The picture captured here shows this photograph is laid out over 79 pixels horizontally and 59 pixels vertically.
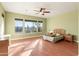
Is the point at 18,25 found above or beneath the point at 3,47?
above

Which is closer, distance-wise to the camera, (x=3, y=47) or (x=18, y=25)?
(x=3, y=47)

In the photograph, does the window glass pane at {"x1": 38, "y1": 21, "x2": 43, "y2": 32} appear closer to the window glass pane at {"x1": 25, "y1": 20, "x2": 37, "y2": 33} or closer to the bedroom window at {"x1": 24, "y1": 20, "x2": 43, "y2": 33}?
the bedroom window at {"x1": 24, "y1": 20, "x2": 43, "y2": 33}

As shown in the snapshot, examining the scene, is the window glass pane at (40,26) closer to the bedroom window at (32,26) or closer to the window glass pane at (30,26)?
the bedroom window at (32,26)

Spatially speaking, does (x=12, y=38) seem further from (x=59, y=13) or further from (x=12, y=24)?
(x=59, y=13)

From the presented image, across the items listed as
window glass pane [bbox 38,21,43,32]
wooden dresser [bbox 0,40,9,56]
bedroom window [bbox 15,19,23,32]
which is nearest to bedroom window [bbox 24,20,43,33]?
window glass pane [bbox 38,21,43,32]

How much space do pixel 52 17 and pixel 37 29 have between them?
0.64 metres

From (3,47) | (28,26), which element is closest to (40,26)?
(28,26)

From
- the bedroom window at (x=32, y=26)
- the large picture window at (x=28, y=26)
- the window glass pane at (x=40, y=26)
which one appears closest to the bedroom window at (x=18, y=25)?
the large picture window at (x=28, y=26)

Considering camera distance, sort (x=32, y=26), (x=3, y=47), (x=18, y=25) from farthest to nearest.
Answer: (x=32, y=26)
(x=18, y=25)
(x=3, y=47)

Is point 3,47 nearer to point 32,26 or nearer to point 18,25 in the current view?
point 18,25

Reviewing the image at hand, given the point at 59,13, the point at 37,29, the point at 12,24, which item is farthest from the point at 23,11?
the point at 59,13

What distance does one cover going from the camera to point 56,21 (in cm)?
280

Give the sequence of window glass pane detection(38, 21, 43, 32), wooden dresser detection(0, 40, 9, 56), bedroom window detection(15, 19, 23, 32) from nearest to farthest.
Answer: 1. wooden dresser detection(0, 40, 9, 56)
2. bedroom window detection(15, 19, 23, 32)
3. window glass pane detection(38, 21, 43, 32)

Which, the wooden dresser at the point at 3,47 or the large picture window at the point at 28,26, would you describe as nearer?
the wooden dresser at the point at 3,47
